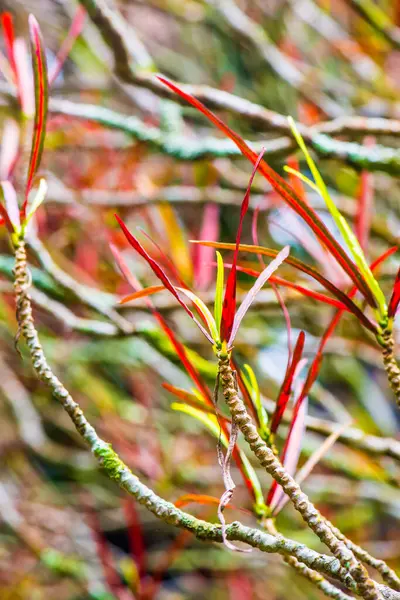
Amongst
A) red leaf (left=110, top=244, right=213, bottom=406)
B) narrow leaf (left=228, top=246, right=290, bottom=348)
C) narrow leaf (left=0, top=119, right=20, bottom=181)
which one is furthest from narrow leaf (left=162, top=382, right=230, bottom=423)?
narrow leaf (left=0, top=119, right=20, bottom=181)

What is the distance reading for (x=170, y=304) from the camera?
0.77 metres

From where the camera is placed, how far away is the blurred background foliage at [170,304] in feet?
2.56

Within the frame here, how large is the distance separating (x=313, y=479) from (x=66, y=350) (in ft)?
2.14

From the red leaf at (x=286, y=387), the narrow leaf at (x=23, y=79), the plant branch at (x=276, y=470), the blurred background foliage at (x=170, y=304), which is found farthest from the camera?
the blurred background foliage at (x=170, y=304)

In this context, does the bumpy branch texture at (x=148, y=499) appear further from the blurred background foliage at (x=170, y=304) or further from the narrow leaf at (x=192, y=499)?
the blurred background foliage at (x=170, y=304)

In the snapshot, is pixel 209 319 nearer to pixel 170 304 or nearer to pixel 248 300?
pixel 248 300

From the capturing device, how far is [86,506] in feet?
6.00

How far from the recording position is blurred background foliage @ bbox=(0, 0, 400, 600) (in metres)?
0.78

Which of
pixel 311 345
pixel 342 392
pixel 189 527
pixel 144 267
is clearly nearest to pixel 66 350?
pixel 144 267

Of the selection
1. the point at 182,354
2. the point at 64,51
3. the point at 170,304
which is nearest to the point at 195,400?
the point at 182,354

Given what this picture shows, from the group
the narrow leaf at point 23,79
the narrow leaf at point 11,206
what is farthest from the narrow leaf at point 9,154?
the narrow leaf at point 11,206

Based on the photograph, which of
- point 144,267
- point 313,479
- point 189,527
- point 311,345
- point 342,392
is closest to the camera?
point 189,527

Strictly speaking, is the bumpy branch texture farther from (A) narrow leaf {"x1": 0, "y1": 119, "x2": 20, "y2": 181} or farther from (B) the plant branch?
(A) narrow leaf {"x1": 0, "y1": 119, "x2": 20, "y2": 181}

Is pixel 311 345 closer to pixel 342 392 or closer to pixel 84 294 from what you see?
pixel 84 294
